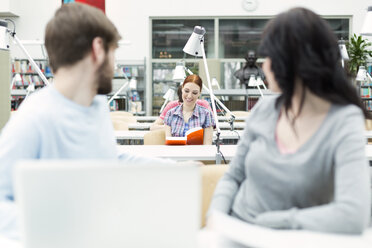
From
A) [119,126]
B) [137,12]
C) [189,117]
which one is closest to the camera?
[189,117]

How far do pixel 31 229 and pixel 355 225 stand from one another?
0.67m

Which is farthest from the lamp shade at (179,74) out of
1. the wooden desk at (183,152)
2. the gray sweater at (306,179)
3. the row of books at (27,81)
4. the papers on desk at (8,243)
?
the row of books at (27,81)

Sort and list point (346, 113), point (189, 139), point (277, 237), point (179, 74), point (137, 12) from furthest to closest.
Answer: point (137, 12) < point (179, 74) < point (189, 139) < point (346, 113) < point (277, 237)

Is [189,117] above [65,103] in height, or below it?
below

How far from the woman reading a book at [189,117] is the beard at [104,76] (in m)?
2.64

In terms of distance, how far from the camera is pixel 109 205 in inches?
26.9

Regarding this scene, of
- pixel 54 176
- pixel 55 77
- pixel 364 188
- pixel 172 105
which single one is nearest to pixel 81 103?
pixel 55 77

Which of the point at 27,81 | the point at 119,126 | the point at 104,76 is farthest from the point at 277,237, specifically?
the point at 27,81

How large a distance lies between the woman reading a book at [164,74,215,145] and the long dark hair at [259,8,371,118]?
2.73m

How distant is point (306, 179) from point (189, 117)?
9.26 ft

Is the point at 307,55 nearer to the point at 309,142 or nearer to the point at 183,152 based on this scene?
the point at 309,142

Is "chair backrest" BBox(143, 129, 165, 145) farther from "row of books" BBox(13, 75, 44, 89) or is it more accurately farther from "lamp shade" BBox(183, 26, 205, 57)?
"row of books" BBox(13, 75, 44, 89)

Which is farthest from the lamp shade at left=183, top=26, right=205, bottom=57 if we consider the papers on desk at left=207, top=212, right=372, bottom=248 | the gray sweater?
the papers on desk at left=207, top=212, right=372, bottom=248

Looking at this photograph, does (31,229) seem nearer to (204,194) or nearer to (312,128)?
(312,128)
